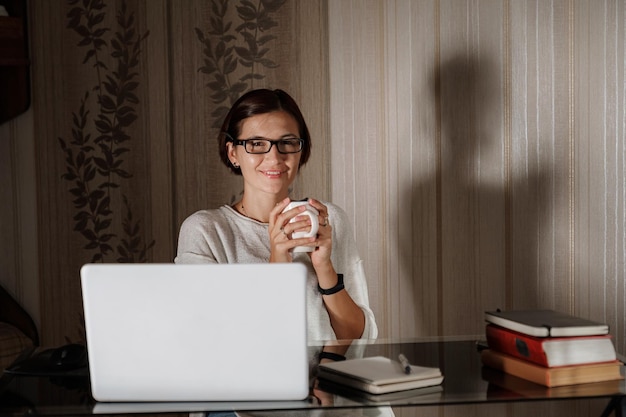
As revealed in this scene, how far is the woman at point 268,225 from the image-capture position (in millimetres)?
1852

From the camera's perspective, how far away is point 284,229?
5.43 ft

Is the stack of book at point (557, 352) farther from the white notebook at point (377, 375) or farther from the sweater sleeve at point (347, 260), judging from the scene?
the sweater sleeve at point (347, 260)

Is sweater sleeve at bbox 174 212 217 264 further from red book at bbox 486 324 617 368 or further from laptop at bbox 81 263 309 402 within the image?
red book at bbox 486 324 617 368

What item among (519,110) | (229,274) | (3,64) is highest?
(3,64)

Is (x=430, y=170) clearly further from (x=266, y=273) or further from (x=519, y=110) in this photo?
(x=266, y=273)

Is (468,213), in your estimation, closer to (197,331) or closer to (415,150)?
(415,150)

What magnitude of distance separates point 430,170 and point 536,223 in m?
0.38

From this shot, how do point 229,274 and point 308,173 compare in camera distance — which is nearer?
point 229,274

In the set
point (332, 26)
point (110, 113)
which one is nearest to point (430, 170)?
point (332, 26)

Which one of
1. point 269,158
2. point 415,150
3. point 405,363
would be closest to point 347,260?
point 269,158

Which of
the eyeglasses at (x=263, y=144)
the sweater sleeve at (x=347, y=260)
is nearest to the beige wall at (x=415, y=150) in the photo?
the sweater sleeve at (x=347, y=260)

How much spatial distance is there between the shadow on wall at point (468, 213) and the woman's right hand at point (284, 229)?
0.93 metres

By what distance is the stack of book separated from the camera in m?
1.21

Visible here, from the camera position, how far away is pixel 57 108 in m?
2.55
